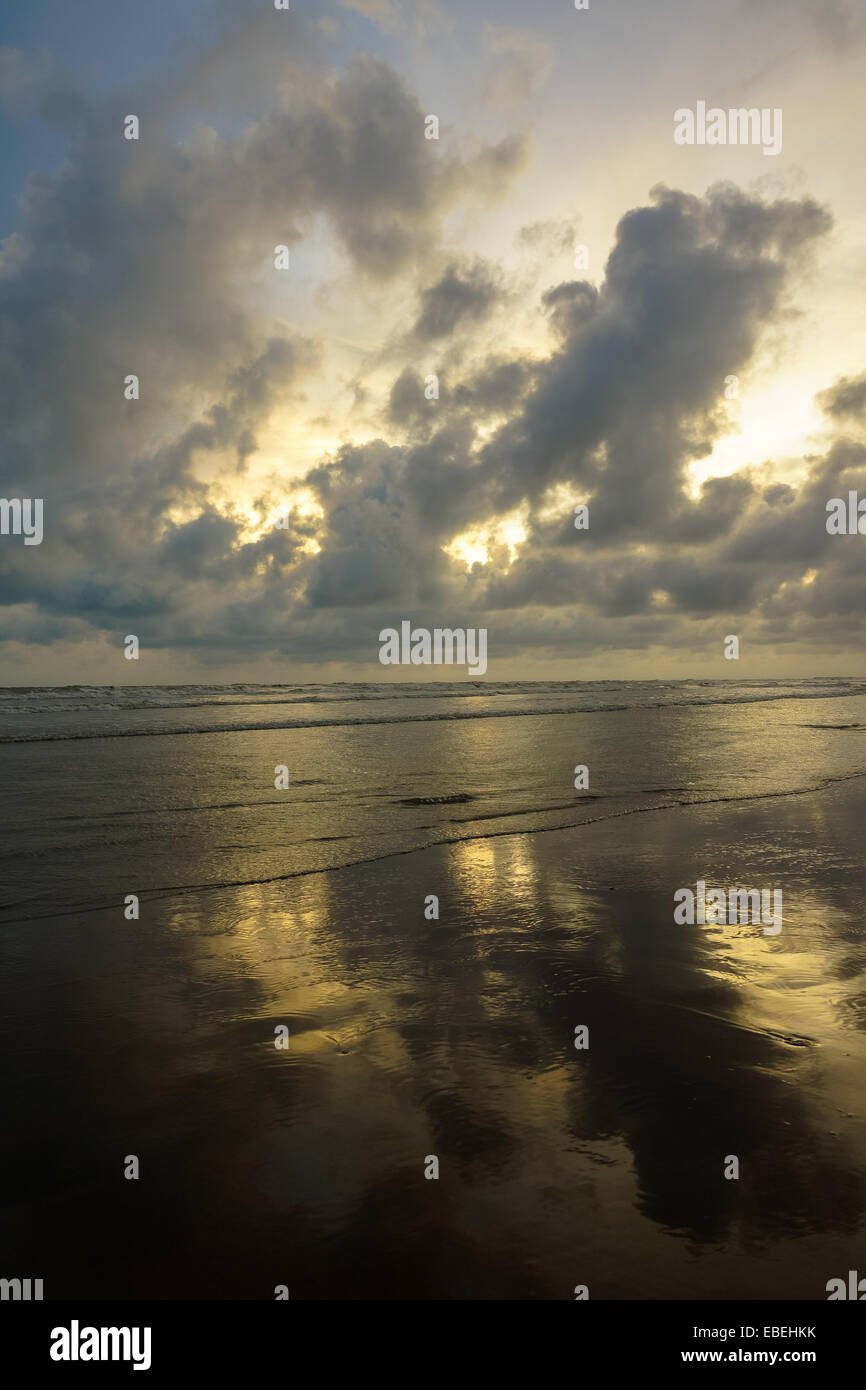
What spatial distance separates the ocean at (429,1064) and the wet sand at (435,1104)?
2cm

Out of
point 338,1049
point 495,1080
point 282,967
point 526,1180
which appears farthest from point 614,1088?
A: point 282,967

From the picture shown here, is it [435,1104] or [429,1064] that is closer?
[435,1104]

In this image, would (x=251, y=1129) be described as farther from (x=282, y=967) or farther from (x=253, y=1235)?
(x=282, y=967)

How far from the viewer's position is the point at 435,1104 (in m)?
4.44

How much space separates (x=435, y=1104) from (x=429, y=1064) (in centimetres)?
47

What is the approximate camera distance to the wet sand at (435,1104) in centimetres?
329

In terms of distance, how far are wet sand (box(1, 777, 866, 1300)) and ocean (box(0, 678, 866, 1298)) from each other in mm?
18

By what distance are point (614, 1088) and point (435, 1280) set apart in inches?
70.8

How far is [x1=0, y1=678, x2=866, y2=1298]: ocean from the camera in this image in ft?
10.9

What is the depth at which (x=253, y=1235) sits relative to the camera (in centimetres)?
341

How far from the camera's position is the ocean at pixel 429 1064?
333 centimetres
